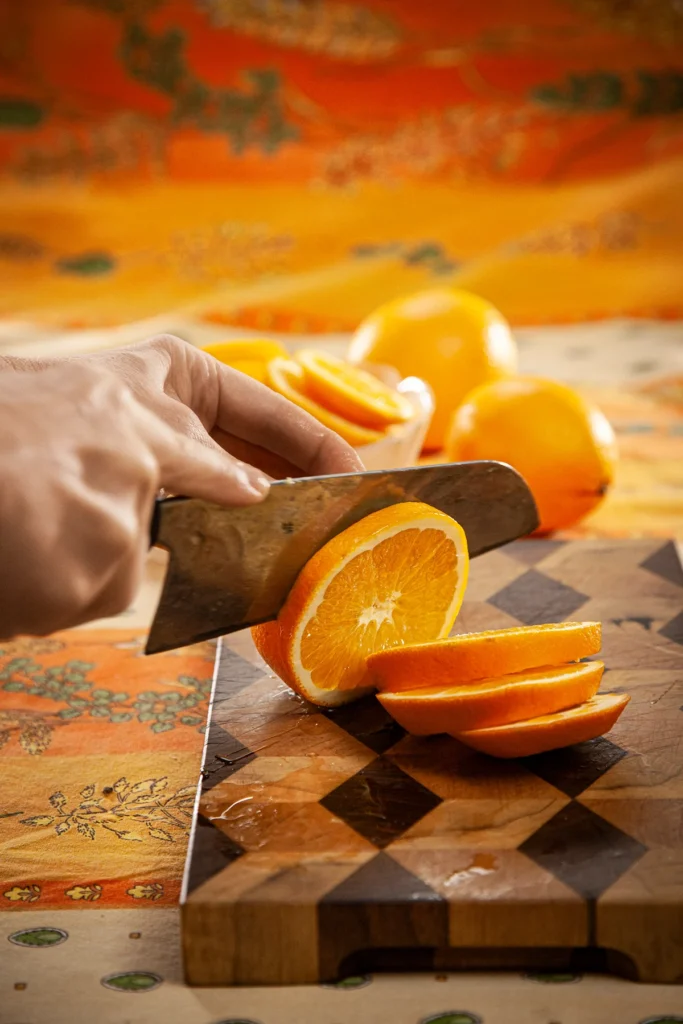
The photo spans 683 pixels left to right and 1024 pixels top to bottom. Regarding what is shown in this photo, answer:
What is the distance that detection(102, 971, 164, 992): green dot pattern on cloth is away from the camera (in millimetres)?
994

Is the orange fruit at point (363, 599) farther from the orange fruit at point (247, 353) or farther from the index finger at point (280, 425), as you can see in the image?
the orange fruit at point (247, 353)

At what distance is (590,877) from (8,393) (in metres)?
0.64

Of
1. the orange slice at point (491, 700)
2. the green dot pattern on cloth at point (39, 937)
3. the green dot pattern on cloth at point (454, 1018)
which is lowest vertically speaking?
the green dot pattern on cloth at point (39, 937)

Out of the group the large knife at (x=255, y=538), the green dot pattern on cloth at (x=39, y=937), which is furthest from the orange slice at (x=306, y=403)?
the green dot pattern on cloth at (x=39, y=937)

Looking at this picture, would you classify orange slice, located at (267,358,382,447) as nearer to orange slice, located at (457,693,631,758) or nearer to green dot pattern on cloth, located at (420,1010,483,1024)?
orange slice, located at (457,693,631,758)

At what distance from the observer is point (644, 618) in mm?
1500

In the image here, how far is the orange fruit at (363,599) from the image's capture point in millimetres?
1208

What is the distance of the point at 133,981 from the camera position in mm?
1002

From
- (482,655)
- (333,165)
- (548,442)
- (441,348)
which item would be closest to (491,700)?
(482,655)

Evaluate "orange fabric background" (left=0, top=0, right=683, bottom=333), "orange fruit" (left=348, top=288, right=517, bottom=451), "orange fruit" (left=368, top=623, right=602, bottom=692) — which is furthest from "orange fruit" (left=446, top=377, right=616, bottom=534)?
"orange fabric background" (left=0, top=0, right=683, bottom=333)

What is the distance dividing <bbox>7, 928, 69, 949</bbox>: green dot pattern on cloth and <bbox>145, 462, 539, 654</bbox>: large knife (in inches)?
10.8

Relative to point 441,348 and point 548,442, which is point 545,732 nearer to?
point 548,442

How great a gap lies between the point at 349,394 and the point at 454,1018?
3.08 feet

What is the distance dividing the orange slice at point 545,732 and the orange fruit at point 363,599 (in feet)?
0.59
